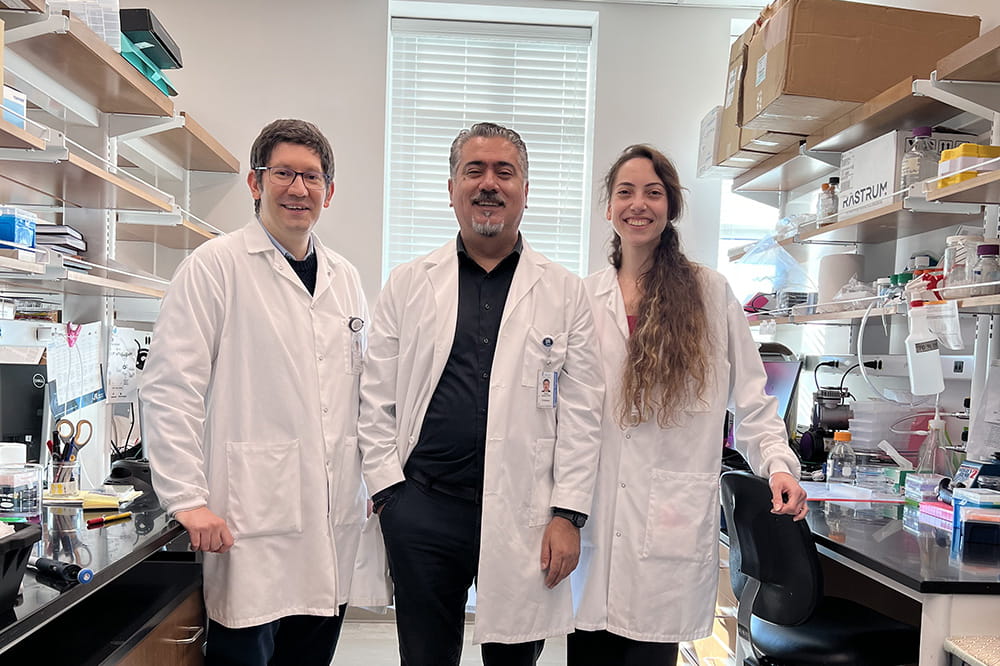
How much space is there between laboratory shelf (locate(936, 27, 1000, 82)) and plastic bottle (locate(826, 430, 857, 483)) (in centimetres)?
109

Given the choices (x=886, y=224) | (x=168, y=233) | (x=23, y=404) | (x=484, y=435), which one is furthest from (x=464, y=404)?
(x=168, y=233)

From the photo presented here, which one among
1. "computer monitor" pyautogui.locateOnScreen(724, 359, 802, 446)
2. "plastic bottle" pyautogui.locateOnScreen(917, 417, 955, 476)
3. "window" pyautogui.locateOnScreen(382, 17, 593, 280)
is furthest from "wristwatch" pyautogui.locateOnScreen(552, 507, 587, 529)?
"window" pyautogui.locateOnScreen(382, 17, 593, 280)

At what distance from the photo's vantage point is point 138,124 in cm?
266

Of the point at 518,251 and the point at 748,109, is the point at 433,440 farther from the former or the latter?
the point at 748,109

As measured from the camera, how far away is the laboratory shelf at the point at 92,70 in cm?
199

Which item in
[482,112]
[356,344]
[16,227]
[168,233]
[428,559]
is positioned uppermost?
[482,112]

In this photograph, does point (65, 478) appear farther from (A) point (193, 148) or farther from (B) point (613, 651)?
(A) point (193, 148)

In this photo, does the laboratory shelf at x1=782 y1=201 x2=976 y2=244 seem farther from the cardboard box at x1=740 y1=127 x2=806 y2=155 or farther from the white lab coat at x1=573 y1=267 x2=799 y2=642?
the white lab coat at x1=573 y1=267 x2=799 y2=642

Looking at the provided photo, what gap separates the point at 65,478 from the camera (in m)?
1.87

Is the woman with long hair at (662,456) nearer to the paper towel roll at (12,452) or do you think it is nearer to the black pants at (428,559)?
the black pants at (428,559)

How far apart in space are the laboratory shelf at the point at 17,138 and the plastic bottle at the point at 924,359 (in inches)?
81.3

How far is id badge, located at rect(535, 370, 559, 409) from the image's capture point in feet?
5.79

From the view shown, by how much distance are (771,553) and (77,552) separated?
1443 mm

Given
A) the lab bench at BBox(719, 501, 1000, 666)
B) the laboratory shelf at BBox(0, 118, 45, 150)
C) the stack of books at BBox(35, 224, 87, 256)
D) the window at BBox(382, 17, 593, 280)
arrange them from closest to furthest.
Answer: the lab bench at BBox(719, 501, 1000, 666)
the laboratory shelf at BBox(0, 118, 45, 150)
the stack of books at BBox(35, 224, 87, 256)
the window at BBox(382, 17, 593, 280)
